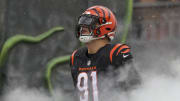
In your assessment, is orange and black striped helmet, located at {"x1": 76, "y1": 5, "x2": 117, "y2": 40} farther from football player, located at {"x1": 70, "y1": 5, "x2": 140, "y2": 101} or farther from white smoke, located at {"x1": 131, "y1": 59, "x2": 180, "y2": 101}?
white smoke, located at {"x1": 131, "y1": 59, "x2": 180, "y2": 101}

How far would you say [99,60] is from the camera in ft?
9.61

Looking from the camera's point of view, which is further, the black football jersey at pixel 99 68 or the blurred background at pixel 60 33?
the blurred background at pixel 60 33

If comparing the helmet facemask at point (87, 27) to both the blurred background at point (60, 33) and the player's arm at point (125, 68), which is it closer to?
the player's arm at point (125, 68)

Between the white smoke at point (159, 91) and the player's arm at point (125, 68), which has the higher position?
the player's arm at point (125, 68)

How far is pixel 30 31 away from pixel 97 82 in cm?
211

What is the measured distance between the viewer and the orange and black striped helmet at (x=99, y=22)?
295cm

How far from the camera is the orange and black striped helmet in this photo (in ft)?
9.68

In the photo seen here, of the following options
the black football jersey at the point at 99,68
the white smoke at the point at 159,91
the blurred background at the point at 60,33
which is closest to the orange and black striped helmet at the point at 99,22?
the black football jersey at the point at 99,68

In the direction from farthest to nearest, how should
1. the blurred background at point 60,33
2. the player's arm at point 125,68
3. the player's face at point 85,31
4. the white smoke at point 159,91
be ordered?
the blurred background at point 60,33
the white smoke at point 159,91
the player's face at point 85,31
the player's arm at point 125,68

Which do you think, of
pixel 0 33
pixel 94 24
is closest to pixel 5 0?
pixel 0 33

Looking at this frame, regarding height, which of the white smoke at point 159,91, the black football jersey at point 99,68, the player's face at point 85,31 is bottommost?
the white smoke at point 159,91

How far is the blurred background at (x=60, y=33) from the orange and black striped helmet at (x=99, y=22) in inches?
73.4

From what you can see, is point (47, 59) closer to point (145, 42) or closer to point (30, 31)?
A: point (30, 31)

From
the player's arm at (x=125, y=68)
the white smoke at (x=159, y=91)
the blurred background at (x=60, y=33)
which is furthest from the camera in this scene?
the blurred background at (x=60, y=33)
